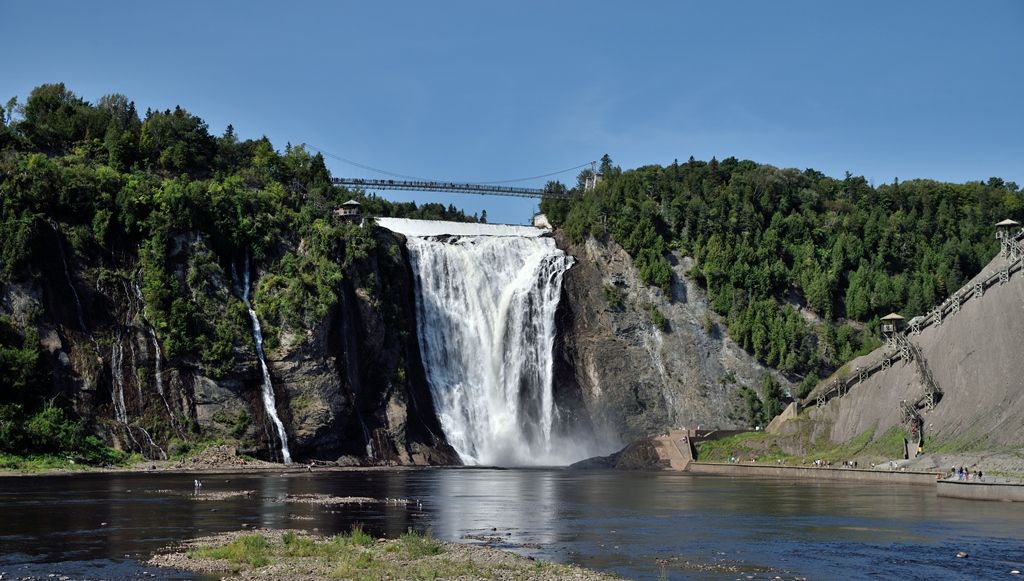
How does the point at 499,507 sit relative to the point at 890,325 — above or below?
below

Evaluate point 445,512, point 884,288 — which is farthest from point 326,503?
point 884,288

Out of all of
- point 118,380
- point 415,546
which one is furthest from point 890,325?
point 118,380

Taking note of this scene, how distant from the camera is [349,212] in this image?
106000 mm

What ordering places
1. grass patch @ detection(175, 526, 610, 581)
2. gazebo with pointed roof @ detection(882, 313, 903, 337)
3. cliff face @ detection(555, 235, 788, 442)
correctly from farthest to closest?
cliff face @ detection(555, 235, 788, 442), gazebo with pointed roof @ detection(882, 313, 903, 337), grass patch @ detection(175, 526, 610, 581)

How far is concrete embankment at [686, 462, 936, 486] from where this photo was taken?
212ft

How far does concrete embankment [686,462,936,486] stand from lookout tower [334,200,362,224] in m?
41.4

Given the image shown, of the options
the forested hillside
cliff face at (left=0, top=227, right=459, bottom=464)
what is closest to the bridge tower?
the forested hillside

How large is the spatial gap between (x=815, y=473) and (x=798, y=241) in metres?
52.2

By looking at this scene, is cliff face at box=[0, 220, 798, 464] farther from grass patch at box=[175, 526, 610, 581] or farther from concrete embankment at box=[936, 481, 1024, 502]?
concrete embankment at box=[936, 481, 1024, 502]

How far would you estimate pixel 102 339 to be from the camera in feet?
270

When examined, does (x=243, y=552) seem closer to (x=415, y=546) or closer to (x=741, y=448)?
(x=415, y=546)

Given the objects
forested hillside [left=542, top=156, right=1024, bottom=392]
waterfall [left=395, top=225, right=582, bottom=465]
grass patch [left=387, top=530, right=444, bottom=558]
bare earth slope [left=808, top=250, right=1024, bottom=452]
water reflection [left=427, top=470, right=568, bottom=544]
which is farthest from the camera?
forested hillside [left=542, top=156, right=1024, bottom=392]

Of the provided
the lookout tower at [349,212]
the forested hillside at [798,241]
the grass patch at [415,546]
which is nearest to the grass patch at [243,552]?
the grass patch at [415,546]

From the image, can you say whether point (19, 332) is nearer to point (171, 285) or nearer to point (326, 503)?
point (171, 285)
